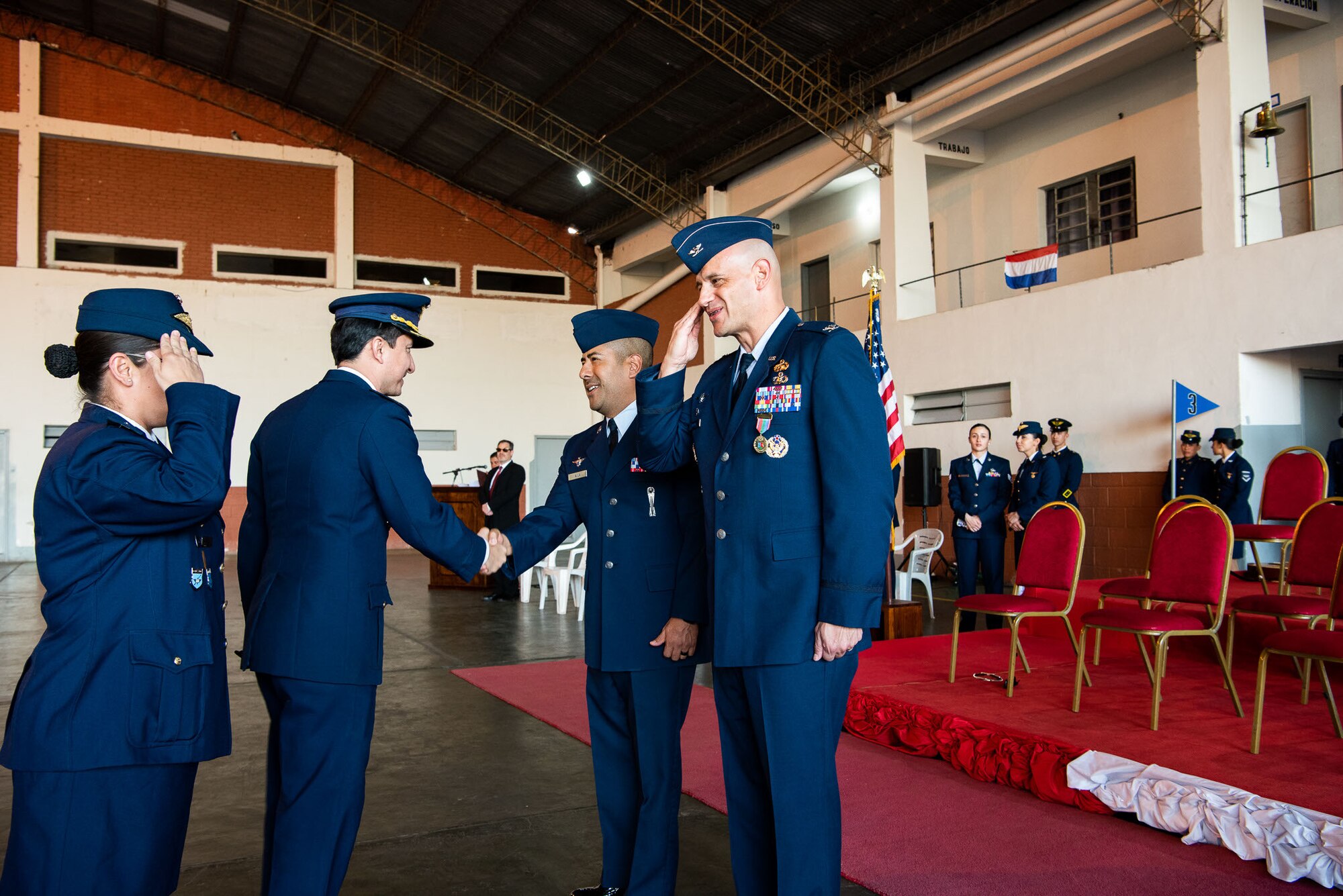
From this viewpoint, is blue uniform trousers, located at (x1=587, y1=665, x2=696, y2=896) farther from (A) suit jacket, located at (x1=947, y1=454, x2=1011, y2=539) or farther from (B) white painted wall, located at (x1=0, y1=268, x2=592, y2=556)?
(B) white painted wall, located at (x1=0, y1=268, x2=592, y2=556)

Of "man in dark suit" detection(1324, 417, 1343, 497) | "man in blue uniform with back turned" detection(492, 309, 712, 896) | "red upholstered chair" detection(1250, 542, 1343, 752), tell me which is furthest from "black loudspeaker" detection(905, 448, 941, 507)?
"man in blue uniform with back turned" detection(492, 309, 712, 896)

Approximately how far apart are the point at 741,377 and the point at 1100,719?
8.70ft

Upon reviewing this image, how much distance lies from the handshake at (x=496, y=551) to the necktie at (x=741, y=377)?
702 millimetres

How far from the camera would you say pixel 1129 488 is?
9016 millimetres

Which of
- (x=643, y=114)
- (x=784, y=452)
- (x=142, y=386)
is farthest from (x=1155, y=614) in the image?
(x=643, y=114)

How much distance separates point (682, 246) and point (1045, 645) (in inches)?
174

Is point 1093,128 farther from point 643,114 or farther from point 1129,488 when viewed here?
point 643,114

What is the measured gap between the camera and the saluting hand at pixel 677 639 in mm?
2246

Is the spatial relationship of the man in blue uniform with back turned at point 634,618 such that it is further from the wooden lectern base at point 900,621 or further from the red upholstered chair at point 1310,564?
the wooden lectern base at point 900,621

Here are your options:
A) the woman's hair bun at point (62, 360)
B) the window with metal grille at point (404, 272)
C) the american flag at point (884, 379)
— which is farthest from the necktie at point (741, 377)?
the window with metal grille at point (404, 272)

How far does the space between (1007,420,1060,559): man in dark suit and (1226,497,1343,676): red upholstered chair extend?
319 centimetres

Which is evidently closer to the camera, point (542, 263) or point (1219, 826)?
point (1219, 826)

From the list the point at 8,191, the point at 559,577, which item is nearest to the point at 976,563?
the point at 559,577

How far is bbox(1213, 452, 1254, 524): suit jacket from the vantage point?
709 cm
